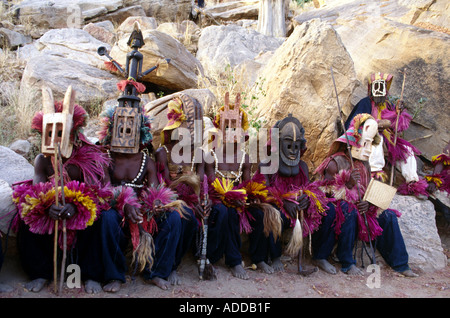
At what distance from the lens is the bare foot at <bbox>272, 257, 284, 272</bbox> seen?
4.14m

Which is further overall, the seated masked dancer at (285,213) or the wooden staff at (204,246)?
the seated masked dancer at (285,213)

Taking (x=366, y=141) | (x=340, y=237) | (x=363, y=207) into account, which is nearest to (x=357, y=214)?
(x=363, y=207)

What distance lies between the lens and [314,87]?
5934mm

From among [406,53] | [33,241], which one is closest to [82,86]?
[33,241]

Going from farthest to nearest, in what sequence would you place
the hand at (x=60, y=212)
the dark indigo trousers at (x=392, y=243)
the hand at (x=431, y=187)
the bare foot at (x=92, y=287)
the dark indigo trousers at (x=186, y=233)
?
the hand at (x=431, y=187)
the dark indigo trousers at (x=392, y=243)
the dark indigo trousers at (x=186, y=233)
the bare foot at (x=92, y=287)
the hand at (x=60, y=212)

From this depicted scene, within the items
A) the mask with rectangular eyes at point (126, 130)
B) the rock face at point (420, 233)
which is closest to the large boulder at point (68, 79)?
the mask with rectangular eyes at point (126, 130)

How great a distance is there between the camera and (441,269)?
464 cm

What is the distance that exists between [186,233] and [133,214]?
62 centimetres

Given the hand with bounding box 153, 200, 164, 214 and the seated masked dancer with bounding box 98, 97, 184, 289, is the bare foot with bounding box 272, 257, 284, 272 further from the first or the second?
the hand with bounding box 153, 200, 164, 214

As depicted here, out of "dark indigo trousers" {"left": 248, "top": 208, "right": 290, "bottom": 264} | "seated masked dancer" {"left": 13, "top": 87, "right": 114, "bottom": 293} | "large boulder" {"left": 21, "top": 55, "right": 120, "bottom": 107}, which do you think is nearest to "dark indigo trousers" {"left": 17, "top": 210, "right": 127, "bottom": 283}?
"seated masked dancer" {"left": 13, "top": 87, "right": 114, "bottom": 293}

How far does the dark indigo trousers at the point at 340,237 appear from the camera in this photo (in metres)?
4.30

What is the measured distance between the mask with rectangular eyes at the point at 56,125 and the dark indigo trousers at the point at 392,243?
3.43 metres

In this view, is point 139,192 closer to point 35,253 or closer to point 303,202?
point 35,253

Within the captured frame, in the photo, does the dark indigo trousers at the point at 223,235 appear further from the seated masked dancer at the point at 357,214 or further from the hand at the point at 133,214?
the seated masked dancer at the point at 357,214
